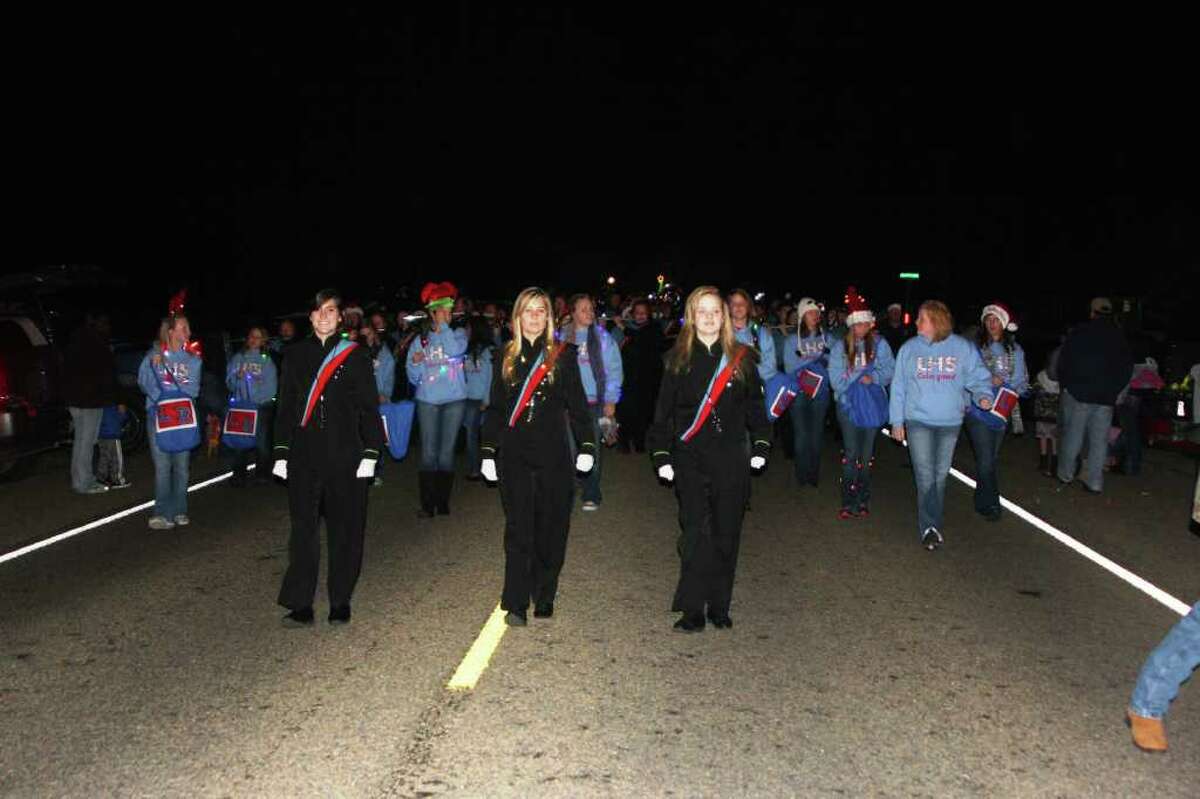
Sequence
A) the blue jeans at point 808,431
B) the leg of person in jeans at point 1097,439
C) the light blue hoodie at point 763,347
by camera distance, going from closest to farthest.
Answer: the light blue hoodie at point 763,347 < the leg of person in jeans at point 1097,439 < the blue jeans at point 808,431

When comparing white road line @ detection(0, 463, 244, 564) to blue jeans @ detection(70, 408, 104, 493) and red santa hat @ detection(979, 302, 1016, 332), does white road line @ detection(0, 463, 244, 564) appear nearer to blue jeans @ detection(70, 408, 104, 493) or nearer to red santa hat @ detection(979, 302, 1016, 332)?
blue jeans @ detection(70, 408, 104, 493)

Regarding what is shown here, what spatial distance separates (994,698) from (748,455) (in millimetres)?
1814

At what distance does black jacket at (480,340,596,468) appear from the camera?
678 centimetres

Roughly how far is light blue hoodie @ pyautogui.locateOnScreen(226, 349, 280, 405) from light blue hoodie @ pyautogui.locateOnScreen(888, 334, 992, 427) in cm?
620

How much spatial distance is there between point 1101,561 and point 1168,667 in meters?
4.29

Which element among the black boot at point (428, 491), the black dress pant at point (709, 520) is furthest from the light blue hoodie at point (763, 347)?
the black dress pant at point (709, 520)

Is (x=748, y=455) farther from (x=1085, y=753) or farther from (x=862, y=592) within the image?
(x=1085, y=753)

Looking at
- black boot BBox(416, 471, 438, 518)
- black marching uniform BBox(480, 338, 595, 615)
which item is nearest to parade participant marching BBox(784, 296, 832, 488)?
black boot BBox(416, 471, 438, 518)

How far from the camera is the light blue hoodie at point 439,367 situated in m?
10.3

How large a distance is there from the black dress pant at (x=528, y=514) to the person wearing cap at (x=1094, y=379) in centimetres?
718

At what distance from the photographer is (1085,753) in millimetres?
4871

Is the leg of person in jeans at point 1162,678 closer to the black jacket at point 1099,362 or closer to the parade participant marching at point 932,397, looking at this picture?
the parade participant marching at point 932,397

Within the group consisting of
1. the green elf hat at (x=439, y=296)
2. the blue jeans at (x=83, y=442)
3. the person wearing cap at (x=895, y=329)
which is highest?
the green elf hat at (x=439, y=296)

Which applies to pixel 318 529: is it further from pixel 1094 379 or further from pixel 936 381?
pixel 1094 379
